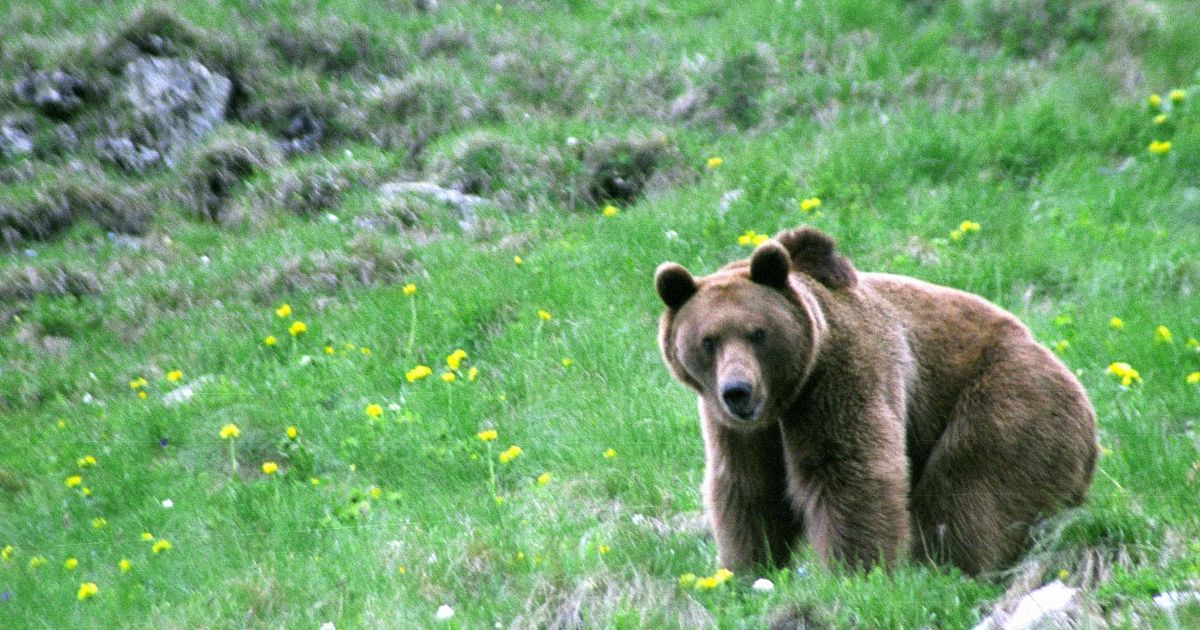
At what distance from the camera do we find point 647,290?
883 cm

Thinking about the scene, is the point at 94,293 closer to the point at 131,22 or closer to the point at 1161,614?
the point at 131,22

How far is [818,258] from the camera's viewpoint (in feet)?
18.5

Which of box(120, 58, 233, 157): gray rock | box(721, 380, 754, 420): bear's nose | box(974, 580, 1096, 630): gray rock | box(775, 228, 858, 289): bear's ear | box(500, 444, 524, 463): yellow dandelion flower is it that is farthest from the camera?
box(120, 58, 233, 157): gray rock

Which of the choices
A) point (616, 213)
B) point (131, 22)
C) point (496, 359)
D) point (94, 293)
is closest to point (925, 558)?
point (496, 359)

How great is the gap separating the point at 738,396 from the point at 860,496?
0.61m

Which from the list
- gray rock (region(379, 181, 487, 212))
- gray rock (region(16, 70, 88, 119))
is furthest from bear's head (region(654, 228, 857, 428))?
gray rock (region(16, 70, 88, 119))

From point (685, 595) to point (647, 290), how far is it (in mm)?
3743

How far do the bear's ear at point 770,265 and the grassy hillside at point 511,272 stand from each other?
1102mm

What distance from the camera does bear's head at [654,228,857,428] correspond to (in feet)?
A: 16.4

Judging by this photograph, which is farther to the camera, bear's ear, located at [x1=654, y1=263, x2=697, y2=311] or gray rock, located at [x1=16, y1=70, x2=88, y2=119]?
gray rock, located at [x1=16, y1=70, x2=88, y2=119]

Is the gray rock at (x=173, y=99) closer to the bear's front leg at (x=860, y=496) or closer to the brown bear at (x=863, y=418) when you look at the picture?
the brown bear at (x=863, y=418)

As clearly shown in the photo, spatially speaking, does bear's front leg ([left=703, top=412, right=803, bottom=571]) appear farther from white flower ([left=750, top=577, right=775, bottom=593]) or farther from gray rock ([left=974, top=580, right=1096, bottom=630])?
gray rock ([left=974, top=580, right=1096, bottom=630])

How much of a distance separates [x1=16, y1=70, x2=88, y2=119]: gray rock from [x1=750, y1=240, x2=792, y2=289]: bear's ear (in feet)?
31.0

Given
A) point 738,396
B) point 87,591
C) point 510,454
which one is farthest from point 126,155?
point 738,396
